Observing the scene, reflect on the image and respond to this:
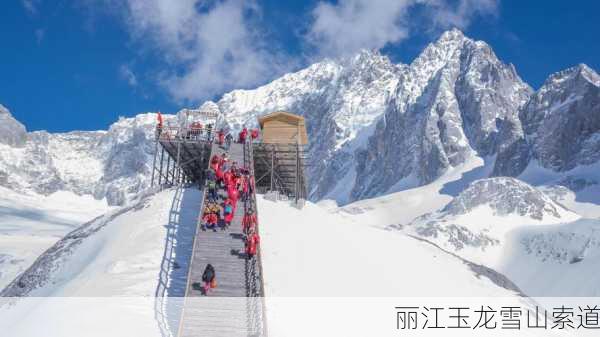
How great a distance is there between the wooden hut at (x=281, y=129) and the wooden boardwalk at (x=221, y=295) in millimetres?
19484

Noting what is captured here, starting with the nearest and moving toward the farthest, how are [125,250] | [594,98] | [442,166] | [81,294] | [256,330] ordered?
[256,330]
[81,294]
[125,250]
[594,98]
[442,166]

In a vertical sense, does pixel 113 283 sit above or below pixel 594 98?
below

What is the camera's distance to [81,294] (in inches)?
990

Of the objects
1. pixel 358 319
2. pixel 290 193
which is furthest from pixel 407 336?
pixel 290 193

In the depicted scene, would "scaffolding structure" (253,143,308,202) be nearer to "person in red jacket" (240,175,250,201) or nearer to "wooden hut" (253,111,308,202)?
"wooden hut" (253,111,308,202)

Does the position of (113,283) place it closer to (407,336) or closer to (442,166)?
(407,336)

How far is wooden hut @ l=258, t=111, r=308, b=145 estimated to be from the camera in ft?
153

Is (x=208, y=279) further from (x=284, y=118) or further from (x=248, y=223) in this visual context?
(x=284, y=118)

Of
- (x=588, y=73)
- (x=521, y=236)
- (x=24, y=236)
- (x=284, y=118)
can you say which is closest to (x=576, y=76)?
(x=588, y=73)

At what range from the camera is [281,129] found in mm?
47062

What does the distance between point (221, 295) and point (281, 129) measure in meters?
25.5

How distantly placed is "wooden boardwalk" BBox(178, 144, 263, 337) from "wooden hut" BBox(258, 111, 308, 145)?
767 inches

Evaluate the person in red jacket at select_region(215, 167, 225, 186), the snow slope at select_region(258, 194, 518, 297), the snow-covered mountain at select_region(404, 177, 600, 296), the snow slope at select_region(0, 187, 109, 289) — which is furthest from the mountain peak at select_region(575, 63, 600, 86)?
the person in red jacket at select_region(215, 167, 225, 186)

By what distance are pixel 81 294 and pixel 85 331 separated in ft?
14.5
